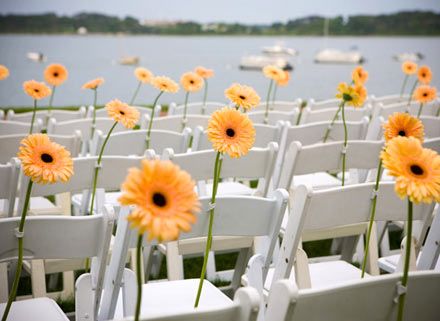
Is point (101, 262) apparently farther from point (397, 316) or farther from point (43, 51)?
point (43, 51)

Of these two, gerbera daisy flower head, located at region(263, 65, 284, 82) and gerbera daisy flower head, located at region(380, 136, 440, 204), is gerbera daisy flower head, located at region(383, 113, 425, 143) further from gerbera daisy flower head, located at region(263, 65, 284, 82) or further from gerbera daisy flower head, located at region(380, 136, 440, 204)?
gerbera daisy flower head, located at region(263, 65, 284, 82)

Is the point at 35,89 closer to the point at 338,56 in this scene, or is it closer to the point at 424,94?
the point at 424,94

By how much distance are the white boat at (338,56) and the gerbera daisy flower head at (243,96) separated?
13.3 metres

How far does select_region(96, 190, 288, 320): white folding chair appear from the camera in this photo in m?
1.99

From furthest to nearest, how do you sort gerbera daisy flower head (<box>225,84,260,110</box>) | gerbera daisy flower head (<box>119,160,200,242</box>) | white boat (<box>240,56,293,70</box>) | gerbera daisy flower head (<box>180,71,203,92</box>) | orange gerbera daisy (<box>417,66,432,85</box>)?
white boat (<box>240,56,293,70</box>)
orange gerbera daisy (<box>417,66,432,85</box>)
gerbera daisy flower head (<box>180,71,203,92</box>)
gerbera daisy flower head (<box>225,84,260,110</box>)
gerbera daisy flower head (<box>119,160,200,242</box>)

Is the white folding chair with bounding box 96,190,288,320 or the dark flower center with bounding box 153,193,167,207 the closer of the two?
the dark flower center with bounding box 153,193,167,207

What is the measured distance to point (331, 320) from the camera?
140 centimetres

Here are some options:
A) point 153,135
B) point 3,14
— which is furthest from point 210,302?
point 3,14

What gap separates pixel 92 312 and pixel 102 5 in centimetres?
1079

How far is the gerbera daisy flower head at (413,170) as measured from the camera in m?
1.38

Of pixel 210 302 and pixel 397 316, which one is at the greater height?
pixel 397 316

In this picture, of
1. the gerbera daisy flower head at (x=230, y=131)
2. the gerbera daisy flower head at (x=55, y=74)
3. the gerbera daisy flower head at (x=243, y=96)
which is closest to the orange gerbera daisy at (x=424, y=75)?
the gerbera daisy flower head at (x=55, y=74)

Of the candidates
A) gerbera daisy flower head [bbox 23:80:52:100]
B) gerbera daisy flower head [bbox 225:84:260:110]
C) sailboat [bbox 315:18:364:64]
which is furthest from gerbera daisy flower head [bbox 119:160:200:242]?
sailboat [bbox 315:18:364:64]

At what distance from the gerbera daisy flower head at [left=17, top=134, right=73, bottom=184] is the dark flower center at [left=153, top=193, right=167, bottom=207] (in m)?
0.76
